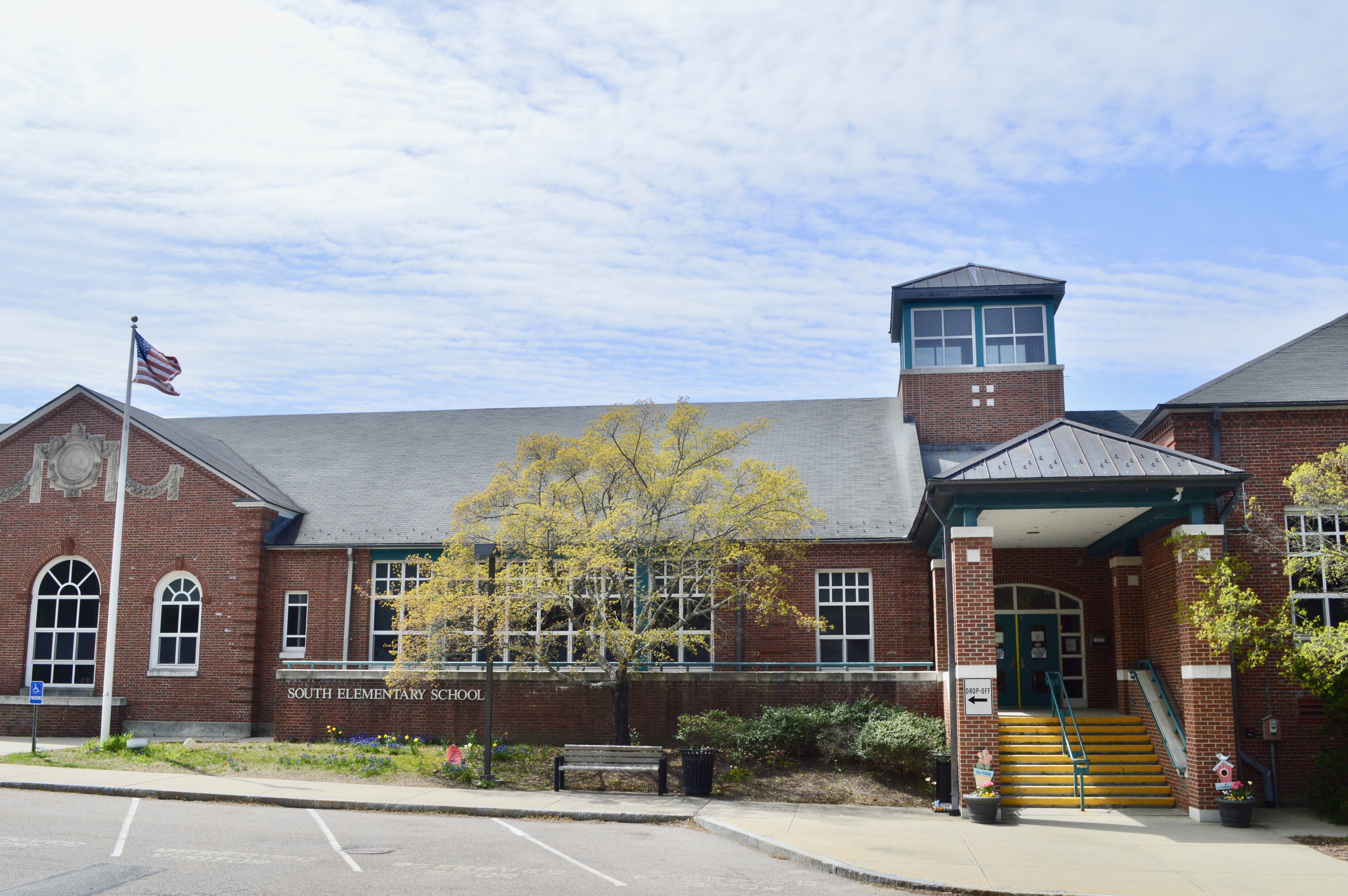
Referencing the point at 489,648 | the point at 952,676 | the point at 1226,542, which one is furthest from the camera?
the point at 489,648

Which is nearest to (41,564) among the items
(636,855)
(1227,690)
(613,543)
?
(613,543)

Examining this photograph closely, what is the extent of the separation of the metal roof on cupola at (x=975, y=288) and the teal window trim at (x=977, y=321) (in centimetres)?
10

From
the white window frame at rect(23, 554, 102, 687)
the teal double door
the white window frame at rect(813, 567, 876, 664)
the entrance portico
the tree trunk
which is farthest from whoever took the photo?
the white window frame at rect(23, 554, 102, 687)

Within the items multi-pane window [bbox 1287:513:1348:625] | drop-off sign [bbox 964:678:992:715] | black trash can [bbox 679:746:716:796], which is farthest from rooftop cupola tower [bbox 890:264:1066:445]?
black trash can [bbox 679:746:716:796]

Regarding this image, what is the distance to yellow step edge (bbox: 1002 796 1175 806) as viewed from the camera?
17.7m

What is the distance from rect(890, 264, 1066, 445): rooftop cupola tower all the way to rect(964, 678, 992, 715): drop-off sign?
12.8 meters

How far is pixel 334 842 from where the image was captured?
44.7ft

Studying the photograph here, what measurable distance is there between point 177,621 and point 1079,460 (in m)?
22.2

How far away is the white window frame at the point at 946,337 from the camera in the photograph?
29.5 metres

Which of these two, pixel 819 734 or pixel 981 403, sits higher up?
pixel 981 403

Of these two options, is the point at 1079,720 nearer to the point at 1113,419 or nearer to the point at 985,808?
the point at 985,808

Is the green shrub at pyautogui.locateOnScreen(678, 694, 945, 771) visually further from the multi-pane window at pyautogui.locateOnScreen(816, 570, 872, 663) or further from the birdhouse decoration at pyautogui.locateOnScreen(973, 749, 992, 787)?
the multi-pane window at pyautogui.locateOnScreen(816, 570, 872, 663)

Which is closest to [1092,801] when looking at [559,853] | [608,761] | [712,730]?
[712,730]

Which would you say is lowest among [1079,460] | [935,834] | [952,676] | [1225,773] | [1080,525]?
[935,834]
